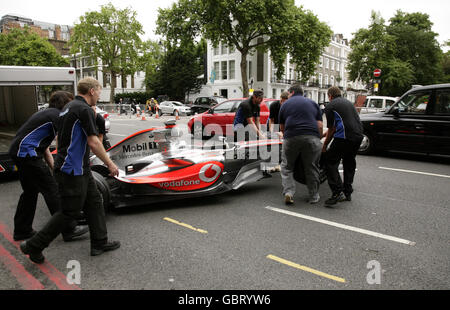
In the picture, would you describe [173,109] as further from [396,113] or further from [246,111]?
[246,111]

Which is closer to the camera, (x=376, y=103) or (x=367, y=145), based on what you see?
(x=367, y=145)

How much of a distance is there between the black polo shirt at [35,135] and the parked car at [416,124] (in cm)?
781

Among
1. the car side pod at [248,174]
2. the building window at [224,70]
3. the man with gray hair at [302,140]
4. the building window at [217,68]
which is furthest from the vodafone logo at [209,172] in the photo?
the building window at [217,68]

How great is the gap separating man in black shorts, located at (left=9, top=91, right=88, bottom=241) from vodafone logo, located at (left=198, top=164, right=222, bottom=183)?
1.87 m

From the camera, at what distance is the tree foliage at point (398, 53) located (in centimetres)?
3512

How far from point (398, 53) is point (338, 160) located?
143ft

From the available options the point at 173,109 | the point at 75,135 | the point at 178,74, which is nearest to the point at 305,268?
the point at 75,135

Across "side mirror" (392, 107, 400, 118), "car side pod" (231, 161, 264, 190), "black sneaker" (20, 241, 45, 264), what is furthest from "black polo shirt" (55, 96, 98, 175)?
"side mirror" (392, 107, 400, 118)

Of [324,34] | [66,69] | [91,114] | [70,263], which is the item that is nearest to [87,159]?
[91,114]

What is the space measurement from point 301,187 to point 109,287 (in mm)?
4090

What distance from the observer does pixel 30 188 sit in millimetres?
3809

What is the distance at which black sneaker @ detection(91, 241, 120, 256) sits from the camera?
3477mm

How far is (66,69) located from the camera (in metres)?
7.38

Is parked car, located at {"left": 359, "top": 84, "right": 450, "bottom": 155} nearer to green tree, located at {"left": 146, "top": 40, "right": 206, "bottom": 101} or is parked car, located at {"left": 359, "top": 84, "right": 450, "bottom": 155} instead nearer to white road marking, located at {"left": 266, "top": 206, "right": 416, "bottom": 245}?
white road marking, located at {"left": 266, "top": 206, "right": 416, "bottom": 245}
